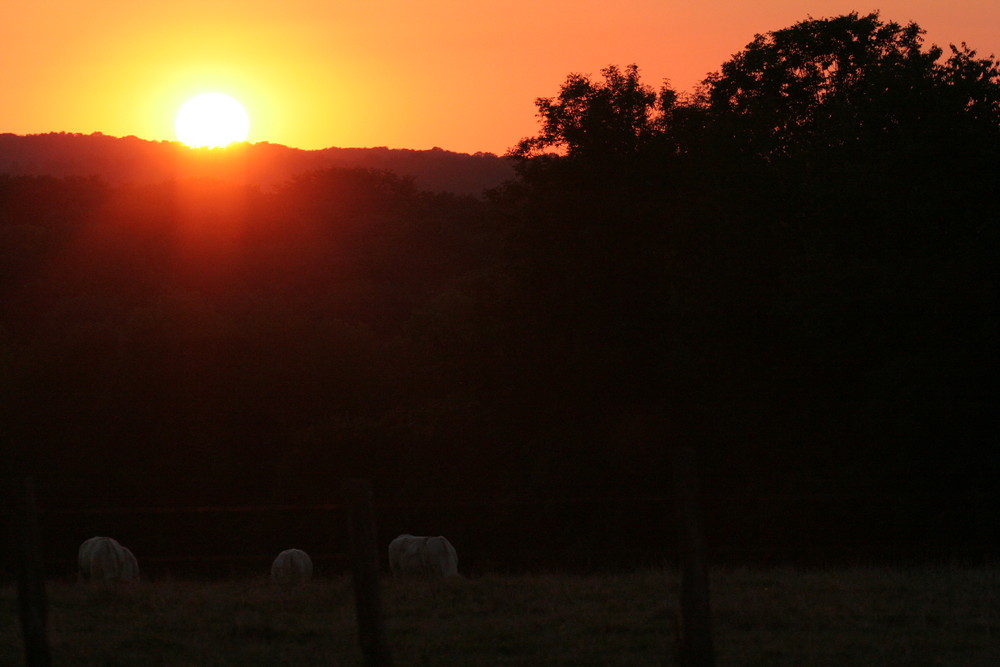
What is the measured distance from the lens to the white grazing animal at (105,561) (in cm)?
1611

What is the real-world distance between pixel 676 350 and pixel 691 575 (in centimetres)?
1576

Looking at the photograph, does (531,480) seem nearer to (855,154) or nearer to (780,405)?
(780,405)

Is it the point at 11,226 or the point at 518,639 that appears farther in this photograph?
the point at 11,226

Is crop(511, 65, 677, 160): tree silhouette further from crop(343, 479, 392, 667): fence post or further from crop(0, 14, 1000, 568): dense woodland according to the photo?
crop(343, 479, 392, 667): fence post

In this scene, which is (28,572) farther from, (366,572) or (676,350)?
(676,350)

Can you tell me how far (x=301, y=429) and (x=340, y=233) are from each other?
91.9 feet

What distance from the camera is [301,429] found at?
3219 centimetres

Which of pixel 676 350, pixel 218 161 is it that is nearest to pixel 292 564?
pixel 676 350

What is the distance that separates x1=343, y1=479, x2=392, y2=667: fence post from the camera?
19.4 ft

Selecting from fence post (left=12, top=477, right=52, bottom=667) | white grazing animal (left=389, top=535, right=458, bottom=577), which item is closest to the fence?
white grazing animal (left=389, top=535, right=458, bottom=577)

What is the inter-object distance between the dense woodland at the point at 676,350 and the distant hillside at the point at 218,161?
53.2 metres

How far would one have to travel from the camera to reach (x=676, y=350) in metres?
21.3

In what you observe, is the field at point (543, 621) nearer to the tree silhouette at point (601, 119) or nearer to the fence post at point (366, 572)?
the fence post at point (366, 572)

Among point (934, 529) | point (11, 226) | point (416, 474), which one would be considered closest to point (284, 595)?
point (934, 529)
